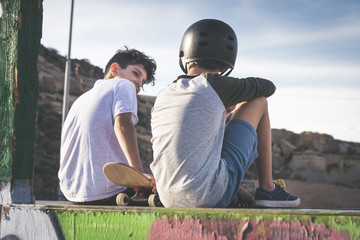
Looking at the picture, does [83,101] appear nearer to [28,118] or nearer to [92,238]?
[28,118]

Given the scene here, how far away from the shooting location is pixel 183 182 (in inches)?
89.0

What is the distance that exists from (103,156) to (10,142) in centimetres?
62

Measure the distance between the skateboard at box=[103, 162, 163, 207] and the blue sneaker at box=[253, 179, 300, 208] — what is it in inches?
24.2

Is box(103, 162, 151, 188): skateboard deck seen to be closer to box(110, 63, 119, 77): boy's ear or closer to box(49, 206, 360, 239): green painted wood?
box(49, 206, 360, 239): green painted wood

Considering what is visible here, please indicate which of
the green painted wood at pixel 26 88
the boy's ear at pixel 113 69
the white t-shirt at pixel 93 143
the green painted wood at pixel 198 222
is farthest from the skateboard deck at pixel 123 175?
the boy's ear at pixel 113 69

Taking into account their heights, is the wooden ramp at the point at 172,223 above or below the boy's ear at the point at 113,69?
below

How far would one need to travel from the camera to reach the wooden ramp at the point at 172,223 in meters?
1.60

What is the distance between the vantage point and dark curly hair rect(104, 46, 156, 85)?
3.67 meters

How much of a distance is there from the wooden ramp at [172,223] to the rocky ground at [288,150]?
1677 cm

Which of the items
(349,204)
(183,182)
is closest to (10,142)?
(183,182)

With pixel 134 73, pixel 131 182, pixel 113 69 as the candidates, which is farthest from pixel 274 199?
pixel 113 69

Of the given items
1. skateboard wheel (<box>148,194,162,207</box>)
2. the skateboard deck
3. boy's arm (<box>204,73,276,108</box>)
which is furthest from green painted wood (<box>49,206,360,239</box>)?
boy's arm (<box>204,73,276,108</box>)

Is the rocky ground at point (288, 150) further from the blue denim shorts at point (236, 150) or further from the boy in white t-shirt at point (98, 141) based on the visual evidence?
the blue denim shorts at point (236, 150)

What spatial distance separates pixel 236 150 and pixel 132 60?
1618mm
